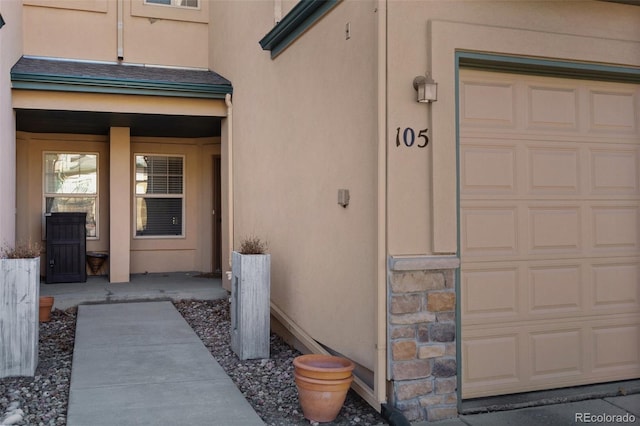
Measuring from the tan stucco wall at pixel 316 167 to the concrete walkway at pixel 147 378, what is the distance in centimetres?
108

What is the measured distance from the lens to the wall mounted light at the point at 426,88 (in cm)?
436

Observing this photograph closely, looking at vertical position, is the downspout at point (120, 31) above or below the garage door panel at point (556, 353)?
above

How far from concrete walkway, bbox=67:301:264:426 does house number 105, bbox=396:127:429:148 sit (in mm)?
2300

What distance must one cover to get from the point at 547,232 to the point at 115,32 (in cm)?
842

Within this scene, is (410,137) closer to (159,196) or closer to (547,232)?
(547,232)

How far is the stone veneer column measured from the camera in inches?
172

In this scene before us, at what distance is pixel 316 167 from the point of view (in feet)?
19.4

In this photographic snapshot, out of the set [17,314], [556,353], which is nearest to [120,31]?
[17,314]

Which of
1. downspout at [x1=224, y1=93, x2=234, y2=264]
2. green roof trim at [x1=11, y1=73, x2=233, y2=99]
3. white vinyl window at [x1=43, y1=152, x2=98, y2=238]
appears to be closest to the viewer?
green roof trim at [x1=11, y1=73, x2=233, y2=99]

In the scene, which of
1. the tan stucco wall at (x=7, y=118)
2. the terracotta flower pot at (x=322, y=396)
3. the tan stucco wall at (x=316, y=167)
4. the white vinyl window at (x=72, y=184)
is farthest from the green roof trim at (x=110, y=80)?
the terracotta flower pot at (x=322, y=396)

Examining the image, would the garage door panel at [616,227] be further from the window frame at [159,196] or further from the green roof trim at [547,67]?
the window frame at [159,196]

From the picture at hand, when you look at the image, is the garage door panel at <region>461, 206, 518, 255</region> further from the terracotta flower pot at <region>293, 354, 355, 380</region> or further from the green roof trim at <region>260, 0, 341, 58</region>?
the green roof trim at <region>260, 0, 341, 58</region>

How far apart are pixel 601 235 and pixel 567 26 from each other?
176 cm

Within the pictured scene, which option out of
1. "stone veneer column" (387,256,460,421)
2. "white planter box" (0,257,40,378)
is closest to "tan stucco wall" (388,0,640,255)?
"stone veneer column" (387,256,460,421)
